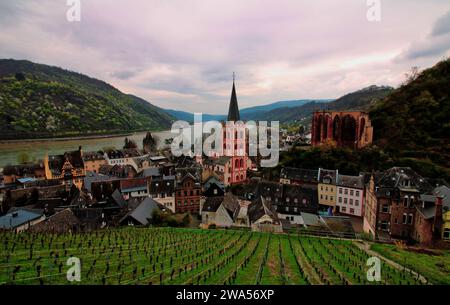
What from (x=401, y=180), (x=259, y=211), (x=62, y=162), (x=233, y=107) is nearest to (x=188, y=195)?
(x=259, y=211)

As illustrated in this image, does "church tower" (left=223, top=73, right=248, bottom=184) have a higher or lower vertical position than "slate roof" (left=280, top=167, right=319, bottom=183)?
higher

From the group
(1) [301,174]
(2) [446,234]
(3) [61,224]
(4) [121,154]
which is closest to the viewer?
(2) [446,234]

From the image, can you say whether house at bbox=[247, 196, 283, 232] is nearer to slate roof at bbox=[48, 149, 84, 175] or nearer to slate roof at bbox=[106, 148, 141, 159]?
slate roof at bbox=[48, 149, 84, 175]

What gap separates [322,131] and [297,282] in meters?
46.5

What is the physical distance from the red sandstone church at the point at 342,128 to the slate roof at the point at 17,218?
4929 cm

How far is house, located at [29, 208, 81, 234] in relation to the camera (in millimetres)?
23398

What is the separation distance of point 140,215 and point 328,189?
28055mm

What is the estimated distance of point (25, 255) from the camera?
1243cm

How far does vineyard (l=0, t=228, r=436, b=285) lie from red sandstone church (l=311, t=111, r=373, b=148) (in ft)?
110

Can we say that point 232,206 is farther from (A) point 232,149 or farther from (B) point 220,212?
(A) point 232,149

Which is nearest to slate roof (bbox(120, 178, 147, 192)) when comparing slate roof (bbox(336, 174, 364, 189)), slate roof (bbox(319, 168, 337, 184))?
slate roof (bbox(319, 168, 337, 184))

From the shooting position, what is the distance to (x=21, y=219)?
25875 millimetres
